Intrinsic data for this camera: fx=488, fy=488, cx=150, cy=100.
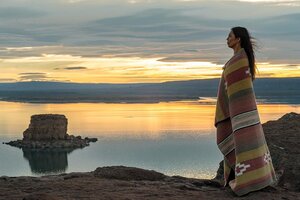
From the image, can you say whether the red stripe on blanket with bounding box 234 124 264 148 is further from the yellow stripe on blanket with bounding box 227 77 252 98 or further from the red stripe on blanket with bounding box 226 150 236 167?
the yellow stripe on blanket with bounding box 227 77 252 98

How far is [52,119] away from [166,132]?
86.6 feet

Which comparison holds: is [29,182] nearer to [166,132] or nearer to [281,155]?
[281,155]

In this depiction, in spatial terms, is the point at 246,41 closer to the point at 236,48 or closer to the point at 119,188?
the point at 236,48

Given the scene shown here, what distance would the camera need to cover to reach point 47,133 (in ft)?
373

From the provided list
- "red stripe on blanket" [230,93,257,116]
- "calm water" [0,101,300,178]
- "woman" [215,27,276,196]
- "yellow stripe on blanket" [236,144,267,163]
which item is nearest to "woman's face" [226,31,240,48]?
"woman" [215,27,276,196]

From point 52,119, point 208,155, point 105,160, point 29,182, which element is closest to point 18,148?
point 52,119

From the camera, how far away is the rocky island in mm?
109444

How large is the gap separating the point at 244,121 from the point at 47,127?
4226 inches

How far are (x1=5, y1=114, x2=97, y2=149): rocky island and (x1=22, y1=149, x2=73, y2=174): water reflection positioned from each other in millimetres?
1967

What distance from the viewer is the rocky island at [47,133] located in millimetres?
109444

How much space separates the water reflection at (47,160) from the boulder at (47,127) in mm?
4593

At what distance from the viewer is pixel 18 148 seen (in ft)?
348

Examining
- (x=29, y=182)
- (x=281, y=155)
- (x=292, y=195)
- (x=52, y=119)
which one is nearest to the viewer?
(x=292, y=195)

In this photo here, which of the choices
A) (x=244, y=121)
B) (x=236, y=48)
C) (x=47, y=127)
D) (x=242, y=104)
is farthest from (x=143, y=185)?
(x=47, y=127)
